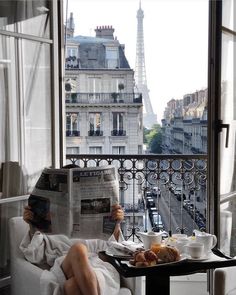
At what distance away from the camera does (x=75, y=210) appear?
212 centimetres

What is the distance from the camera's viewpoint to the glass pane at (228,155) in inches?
103

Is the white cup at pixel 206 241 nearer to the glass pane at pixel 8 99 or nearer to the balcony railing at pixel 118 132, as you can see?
the glass pane at pixel 8 99

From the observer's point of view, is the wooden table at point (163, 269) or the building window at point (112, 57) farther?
the building window at point (112, 57)

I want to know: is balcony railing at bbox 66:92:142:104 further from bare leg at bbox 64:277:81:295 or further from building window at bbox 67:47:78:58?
bare leg at bbox 64:277:81:295

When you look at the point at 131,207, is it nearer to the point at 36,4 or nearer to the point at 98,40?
the point at 98,40

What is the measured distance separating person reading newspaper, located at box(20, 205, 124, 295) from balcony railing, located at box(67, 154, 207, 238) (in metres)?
1.86

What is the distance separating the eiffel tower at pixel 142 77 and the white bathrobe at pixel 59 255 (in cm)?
215

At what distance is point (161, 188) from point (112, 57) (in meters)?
1.51

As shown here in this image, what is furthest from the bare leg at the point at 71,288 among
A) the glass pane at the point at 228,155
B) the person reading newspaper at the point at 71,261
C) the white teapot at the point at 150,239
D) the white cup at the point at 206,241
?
the glass pane at the point at 228,155

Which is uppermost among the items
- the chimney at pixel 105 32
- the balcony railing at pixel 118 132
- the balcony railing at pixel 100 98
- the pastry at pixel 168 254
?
the chimney at pixel 105 32

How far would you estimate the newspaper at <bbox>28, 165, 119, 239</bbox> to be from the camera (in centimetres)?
213

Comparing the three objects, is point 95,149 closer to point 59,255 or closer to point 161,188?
point 161,188

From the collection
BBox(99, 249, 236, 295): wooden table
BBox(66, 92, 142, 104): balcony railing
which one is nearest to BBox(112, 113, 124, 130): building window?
BBox(66, 92, 142, 104): balcony railing

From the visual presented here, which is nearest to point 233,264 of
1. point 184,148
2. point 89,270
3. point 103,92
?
point 89,270
